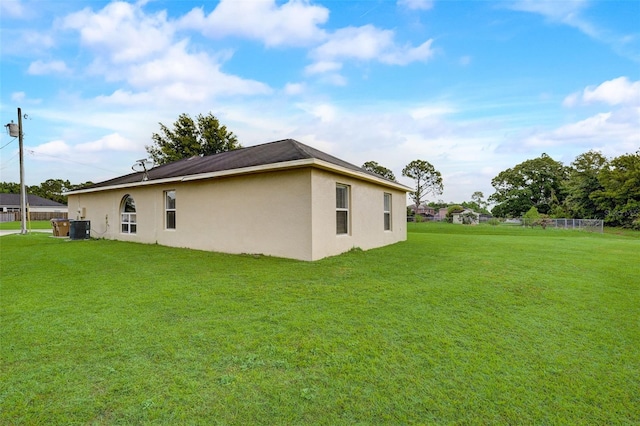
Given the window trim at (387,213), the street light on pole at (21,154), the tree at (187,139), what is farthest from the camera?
the tree at (187,139)

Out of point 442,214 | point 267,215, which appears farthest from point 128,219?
point 442,214

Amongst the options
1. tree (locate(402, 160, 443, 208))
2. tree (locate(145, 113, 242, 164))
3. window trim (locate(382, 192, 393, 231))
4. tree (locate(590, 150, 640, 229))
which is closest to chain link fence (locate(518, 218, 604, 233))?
tree (locate(590, 150, 640, 229))

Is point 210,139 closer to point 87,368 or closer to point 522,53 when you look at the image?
point 522,53

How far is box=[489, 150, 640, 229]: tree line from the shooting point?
27.4 meters

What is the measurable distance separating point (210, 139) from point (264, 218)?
2580 cm

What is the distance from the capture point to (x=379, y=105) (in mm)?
13625

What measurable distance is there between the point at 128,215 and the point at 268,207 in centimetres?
735

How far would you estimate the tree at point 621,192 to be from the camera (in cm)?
2664

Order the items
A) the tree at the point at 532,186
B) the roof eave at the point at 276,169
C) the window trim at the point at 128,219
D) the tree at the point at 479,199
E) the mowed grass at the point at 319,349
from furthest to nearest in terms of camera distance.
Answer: the tree at the point at 479,199
the tree at the point at 532,186
the window trim at the point at 128,219
the roof eave at the point at 276,169
the mowed grass at the point at 319,349

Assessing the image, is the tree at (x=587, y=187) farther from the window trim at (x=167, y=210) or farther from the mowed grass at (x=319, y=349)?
the window trim at (x=167, y=210)

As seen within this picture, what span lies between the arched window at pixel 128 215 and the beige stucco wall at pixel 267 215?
0.26 meters

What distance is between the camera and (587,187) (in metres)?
31.5

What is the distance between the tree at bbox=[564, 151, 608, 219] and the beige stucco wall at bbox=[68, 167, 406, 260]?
31708 millimetres

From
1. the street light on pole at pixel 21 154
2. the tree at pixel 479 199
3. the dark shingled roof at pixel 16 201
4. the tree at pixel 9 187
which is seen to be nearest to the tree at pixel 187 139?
the street light on pole at pixel 21 154
